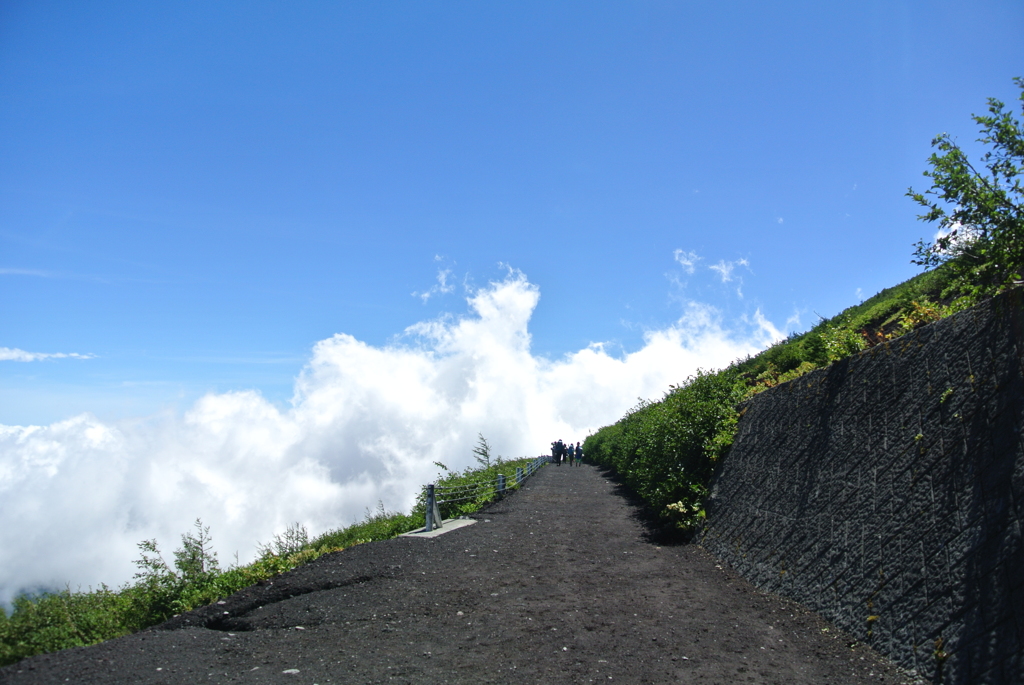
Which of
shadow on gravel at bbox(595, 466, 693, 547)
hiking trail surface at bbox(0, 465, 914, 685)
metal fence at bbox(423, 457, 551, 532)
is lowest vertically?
shadow on gravel at bbox(595, 466, 693, 547)

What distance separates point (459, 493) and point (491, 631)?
464 inches

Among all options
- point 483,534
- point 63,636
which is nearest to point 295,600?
point 63,636

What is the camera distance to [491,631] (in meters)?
6.46

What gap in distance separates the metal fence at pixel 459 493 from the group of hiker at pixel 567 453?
15473 mm

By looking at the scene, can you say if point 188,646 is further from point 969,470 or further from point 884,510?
point 969,470

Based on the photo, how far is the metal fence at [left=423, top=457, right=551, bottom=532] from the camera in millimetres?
13563

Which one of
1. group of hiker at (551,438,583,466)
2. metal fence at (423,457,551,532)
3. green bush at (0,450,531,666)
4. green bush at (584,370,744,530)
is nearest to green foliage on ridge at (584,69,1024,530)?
green bush at (584,370,744,530)

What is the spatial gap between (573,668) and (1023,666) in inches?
133

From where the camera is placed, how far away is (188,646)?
6.02 m

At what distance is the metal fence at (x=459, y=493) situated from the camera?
13.6 meters

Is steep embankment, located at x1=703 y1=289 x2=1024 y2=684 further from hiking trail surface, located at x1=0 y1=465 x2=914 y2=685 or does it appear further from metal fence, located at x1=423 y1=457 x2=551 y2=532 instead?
metal fence, located at x1=423 y1=457 x2=551 y2=532

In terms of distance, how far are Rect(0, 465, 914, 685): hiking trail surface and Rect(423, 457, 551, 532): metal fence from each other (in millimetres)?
2864

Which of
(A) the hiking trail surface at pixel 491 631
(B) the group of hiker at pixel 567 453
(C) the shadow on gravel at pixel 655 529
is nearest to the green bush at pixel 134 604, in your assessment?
(A) the hiking trail surface at pixel 491 631

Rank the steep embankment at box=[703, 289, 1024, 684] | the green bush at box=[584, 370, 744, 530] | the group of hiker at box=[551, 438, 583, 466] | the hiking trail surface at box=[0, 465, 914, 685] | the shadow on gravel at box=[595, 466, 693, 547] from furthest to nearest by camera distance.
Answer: the group of hiker at box=[551, 438, 583, 466]
the green bush at box=[584, 370, 744, 530]
the shadow on gravel at box=[595, 466, 693, 547]
the hiking trail surface at box=[0, 465, 914, 685]
the steep embankment at box=[703, 289, 1024, 684]
